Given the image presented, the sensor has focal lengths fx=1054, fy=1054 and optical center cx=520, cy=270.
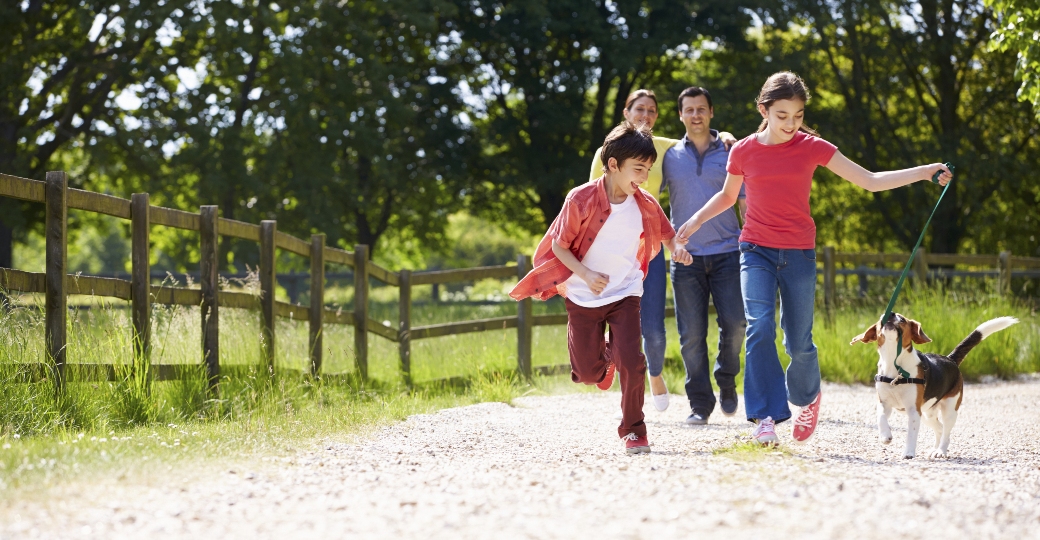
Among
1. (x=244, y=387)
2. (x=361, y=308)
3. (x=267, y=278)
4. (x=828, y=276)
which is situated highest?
(x=828, y=276)

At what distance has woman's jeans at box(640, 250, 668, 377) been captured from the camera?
6645mm

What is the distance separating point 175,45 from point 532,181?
327 inches

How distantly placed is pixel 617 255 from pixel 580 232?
22cm

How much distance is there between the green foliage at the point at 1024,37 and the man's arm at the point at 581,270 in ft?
18.5

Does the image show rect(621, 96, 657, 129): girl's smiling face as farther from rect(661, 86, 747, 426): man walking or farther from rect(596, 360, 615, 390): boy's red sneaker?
rect(596, 360, 615, 390): boy's red sneaker

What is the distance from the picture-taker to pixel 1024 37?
9.14m

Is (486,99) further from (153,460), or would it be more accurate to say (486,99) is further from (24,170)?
(153,460)

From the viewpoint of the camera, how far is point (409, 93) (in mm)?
23188

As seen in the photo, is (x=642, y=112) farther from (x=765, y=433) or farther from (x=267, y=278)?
(x=267, y=278)

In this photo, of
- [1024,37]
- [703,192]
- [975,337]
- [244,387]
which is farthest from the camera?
[1024,37]

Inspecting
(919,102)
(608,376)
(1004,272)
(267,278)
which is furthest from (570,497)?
(919,102)

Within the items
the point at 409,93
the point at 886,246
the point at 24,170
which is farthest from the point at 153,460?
the point at 886,246

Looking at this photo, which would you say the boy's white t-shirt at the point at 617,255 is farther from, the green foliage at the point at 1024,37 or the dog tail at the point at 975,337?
the green foliage at the point at 1024,37

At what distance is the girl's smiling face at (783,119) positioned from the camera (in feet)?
17.0
